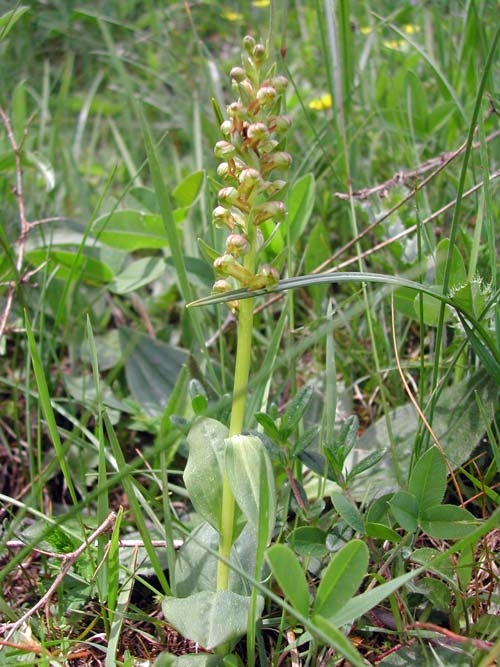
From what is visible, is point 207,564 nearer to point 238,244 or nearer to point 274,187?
point 238,244

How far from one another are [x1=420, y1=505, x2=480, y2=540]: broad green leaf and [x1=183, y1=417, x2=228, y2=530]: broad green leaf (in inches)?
16.3

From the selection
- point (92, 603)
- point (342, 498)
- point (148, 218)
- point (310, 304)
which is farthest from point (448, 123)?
point (92, 603)

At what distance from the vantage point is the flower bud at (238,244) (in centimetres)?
130

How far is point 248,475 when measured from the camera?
1297 mm

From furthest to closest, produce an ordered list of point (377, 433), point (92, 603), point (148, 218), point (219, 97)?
point (219, 97)
point (148, 218)
point (377, 433)
point (92, 603)

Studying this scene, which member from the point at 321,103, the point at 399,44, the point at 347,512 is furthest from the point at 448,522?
the point at 399,44

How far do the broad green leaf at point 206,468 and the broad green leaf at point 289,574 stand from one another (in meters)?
0.28

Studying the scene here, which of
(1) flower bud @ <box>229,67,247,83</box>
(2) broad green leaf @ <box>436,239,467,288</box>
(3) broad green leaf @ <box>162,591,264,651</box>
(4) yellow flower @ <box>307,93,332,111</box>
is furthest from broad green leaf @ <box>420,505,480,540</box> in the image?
(4) yellow flower @ <box>307,93,332,111</box>

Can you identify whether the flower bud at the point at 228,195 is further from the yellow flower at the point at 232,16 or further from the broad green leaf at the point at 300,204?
the yellow flower at the point at 232,16

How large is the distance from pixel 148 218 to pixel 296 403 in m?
1.04

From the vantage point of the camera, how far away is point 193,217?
8.77 ft

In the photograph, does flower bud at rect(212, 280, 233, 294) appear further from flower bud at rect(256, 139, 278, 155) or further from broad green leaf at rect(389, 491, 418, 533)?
broad green leaf at rect(389, 491, 418, 533)

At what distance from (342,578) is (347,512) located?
0.70 feet

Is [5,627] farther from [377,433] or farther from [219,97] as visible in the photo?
[219,97]
